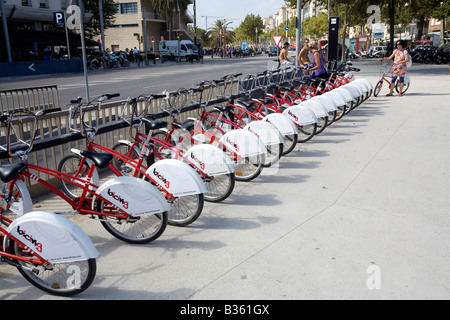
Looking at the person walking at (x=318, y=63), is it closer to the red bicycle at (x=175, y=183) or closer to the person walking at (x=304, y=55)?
the person walking at (x=304, y=55)

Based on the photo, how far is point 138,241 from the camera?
4094 mm

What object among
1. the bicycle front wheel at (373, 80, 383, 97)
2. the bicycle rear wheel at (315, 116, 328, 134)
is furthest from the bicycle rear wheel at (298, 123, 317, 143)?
the bicycle front wheel at (373, 80, 383, 97)

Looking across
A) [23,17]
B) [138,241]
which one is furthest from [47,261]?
[23,17]

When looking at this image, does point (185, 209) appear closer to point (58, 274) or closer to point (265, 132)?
point (58, 274)

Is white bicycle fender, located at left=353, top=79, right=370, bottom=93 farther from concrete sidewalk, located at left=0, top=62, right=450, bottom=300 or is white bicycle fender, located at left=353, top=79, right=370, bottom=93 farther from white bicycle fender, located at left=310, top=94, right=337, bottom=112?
concrete sidewalk, located at left=0, top=62, right=450, bottom=300

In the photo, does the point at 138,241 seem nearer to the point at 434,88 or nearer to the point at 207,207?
the point at 207,207

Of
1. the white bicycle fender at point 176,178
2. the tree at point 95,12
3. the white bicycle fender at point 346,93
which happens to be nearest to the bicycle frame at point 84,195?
the white bicycle fender at point 176,178

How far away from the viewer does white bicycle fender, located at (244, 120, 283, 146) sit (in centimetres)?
612

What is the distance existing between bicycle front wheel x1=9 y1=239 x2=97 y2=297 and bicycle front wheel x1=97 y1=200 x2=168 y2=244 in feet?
2.25

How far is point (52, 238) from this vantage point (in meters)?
3.08

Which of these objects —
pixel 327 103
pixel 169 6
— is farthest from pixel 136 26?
pixel 327 103
